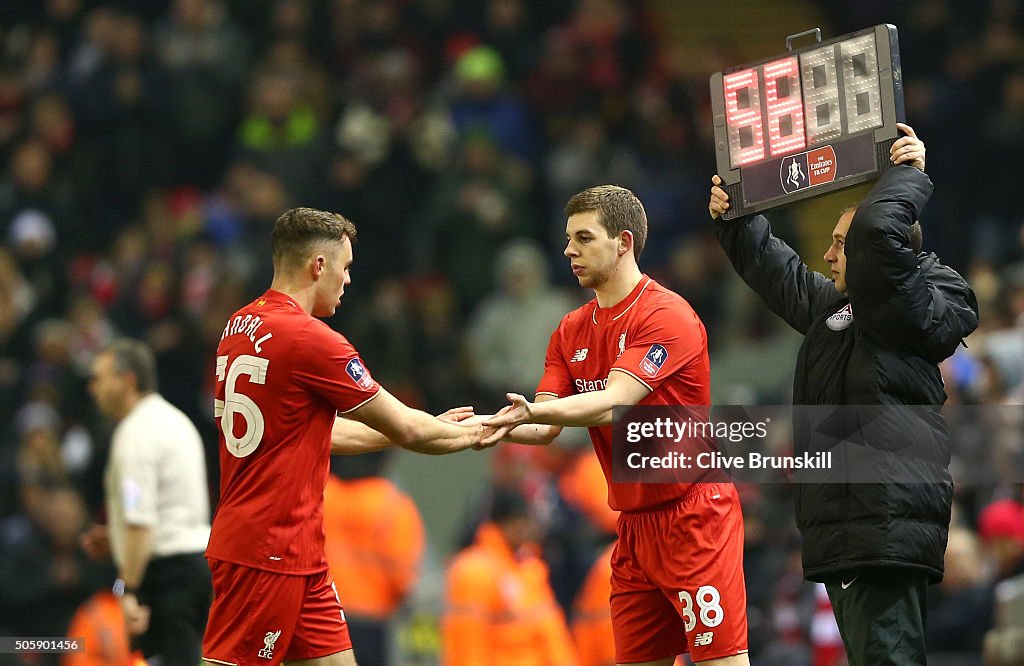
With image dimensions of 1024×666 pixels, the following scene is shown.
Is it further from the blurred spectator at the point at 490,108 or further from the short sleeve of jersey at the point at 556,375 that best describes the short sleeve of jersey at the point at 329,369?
the blurred spectator at the point at 490,108

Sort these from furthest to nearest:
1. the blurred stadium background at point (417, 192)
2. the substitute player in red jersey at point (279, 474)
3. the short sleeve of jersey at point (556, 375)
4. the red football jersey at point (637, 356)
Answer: the blurred stadium background at point (417, 192) < the short sleeve of jersey at point (556, 375) < the red football jersey at point (637, 356) < the substitute player in red jersey at point (279, 474)

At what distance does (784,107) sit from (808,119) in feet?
0.43

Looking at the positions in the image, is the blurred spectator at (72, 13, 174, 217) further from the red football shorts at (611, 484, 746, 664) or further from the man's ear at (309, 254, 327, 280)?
the red football shorts at (611, 484, 746, 664)

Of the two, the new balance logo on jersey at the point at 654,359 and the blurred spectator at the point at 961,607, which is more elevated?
the new balance logo on jersey at the point at 654,359

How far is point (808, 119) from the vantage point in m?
6.13

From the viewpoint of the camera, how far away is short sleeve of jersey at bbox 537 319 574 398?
6609 mm

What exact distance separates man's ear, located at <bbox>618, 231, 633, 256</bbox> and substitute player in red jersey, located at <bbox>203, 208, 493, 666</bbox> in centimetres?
120

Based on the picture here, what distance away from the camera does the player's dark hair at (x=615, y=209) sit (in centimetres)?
642

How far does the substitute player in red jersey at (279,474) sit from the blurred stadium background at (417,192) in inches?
191

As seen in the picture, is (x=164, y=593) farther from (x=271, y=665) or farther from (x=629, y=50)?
(x=629, y=50)

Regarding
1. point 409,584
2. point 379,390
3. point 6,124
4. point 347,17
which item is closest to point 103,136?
point 6,124

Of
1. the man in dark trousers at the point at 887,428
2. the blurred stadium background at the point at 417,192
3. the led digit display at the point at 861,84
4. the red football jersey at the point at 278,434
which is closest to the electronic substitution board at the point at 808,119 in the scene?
the led digit display at the point at 861,84

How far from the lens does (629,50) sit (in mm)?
14742

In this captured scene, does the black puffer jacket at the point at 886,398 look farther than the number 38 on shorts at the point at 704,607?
No
